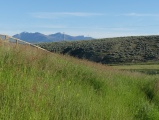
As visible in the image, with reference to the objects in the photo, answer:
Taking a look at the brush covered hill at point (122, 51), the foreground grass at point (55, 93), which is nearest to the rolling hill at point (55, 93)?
the foreground grass at point (55, 93)

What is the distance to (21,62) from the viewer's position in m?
8.54

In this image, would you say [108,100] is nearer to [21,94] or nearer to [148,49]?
[21,94]

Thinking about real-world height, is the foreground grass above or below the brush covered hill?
above

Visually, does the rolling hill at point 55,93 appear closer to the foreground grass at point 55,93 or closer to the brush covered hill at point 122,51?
the foreground grass at point 55,93

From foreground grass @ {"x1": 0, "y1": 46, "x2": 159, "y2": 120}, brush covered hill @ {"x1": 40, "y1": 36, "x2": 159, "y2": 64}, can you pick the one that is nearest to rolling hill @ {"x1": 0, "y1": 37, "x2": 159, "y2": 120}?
foreground grass @ {"x1": 0, "y1": 46, "x2": 159, "y2": 120}

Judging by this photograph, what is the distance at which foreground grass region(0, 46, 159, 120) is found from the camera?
5925 millimetres

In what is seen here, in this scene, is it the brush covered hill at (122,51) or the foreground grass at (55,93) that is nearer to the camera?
the foreground grass at (55,93)

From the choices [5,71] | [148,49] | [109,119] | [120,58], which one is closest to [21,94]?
[5,71]

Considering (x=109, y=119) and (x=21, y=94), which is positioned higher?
(x=21, y=94)

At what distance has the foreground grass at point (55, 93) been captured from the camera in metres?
5.93

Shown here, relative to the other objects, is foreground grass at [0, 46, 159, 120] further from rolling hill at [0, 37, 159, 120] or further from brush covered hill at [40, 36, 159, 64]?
brush covered hill at [40, 36, 159, 64]

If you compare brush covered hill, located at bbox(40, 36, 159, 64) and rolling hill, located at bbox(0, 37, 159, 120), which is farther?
brush covered hill, located at bbox(40, 36, 159, 64)

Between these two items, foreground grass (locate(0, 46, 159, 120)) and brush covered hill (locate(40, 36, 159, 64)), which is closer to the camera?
foreground grass (locate(0, 46, 159, 120))

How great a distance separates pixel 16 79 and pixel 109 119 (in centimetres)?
207
